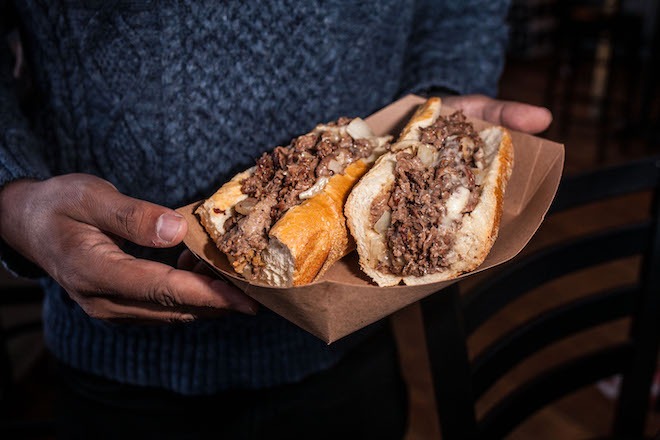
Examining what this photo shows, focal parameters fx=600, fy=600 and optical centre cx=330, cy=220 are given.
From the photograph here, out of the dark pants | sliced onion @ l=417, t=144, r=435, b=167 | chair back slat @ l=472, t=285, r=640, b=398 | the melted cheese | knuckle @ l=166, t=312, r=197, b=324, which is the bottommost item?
the dark pants

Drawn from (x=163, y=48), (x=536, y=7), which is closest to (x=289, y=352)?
(x=163, y=48)

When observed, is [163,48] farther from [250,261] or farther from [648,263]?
[648,263]

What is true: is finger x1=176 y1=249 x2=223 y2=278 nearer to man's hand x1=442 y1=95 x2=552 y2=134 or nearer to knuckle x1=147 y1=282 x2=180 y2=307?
knuckle x1=147 y1=282 x2=180 y2=307

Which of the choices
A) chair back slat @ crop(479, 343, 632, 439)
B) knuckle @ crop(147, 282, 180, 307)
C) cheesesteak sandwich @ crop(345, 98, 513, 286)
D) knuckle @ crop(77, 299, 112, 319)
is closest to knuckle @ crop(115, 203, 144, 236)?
knuckle @ crop(147, 282, 180, 307)

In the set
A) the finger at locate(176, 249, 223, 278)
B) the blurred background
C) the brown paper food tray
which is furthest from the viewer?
the blurred background

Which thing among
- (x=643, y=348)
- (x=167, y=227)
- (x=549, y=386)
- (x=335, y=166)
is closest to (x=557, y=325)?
(x=549, y=386)

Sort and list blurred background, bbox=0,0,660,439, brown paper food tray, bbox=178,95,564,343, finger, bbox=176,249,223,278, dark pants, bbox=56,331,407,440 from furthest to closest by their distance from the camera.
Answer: blurred background, bbox=0,0,660,439, dark pants, bbox=56,331,407,440, finger, bbox=176,249,223,278, brown paper food tray, bbox=178,95,564,343
